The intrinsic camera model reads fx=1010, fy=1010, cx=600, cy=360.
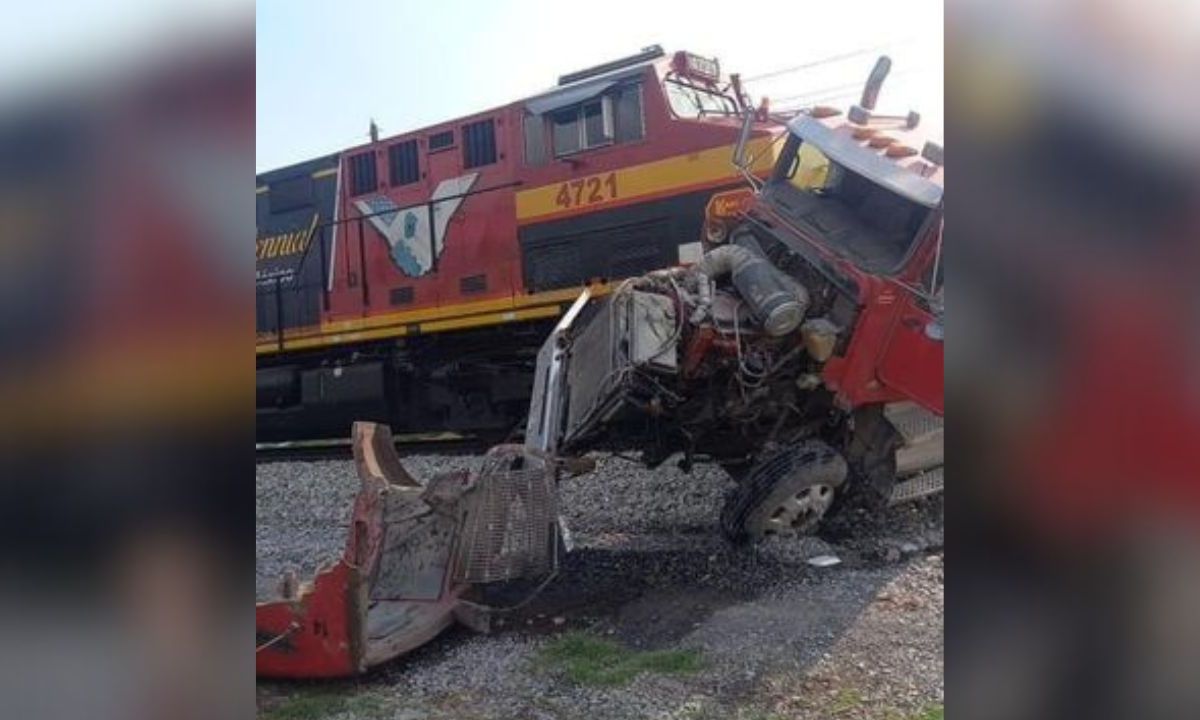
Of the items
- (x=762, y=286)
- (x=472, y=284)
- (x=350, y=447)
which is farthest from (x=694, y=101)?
(x=350, y=447)

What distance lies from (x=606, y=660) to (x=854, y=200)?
343 centimetres

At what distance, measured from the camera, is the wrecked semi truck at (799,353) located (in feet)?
18.4

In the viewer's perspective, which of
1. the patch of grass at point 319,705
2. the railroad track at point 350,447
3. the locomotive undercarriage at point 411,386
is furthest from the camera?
the locomotive undercarriage at point 411,386

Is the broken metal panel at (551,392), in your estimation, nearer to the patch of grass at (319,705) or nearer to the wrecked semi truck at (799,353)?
the wrecked semi truck at (799,353)

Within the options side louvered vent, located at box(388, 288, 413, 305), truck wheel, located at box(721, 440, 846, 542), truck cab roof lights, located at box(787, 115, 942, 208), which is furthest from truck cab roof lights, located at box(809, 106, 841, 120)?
side louvered vent, located at box(388, 288, 413, 305)

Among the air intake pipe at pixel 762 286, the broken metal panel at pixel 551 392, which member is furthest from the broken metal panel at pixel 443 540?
the air intake pipe at pixel 762 286

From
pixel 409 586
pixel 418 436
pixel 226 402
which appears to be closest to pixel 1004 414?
pixel 226 402

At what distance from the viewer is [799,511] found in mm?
5789

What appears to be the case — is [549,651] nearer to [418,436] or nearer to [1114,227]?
[1114,227]

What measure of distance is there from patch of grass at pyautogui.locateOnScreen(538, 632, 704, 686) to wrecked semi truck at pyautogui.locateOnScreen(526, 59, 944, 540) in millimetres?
1199

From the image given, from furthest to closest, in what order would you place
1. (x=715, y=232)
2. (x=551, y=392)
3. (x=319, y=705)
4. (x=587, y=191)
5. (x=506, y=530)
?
(x=587, y=191)
(x=715, y=232)
(x=551, y=392)
(x=506, y=530)
(x=319, y=705)

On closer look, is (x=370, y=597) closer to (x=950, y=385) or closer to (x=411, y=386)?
(x=950, y=385)

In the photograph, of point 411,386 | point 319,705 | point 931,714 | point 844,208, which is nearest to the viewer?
point 931,714

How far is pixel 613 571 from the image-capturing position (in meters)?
5.97
